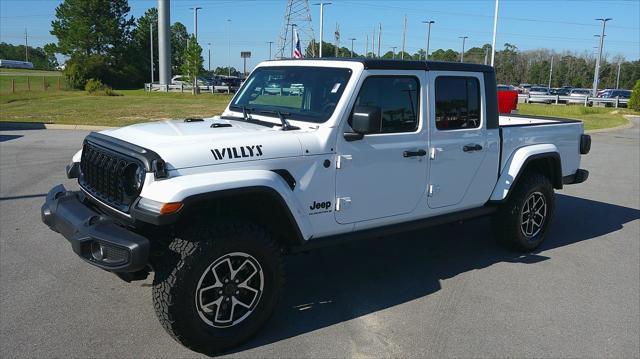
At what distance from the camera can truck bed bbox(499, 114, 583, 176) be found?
5719 mm

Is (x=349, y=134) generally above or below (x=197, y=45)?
below

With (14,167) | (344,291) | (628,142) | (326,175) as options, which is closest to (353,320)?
(344,291)

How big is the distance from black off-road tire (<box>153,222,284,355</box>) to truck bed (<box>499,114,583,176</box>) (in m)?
3.05

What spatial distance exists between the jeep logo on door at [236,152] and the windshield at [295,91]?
73 centimetres

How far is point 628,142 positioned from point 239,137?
682 inches

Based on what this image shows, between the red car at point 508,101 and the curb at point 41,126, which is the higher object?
the red car at point 508,101

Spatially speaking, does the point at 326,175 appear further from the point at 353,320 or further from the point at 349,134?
the point at 353,320

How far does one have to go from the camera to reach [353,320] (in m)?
4.28

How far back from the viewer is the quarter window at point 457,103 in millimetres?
5045

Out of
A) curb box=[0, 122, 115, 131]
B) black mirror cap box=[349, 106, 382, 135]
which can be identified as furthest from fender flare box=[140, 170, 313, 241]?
curb box=[0, 122, 115, 131]

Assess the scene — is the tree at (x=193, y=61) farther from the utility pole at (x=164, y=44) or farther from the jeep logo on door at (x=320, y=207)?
the jeep logo on door at (x=320, y=207)

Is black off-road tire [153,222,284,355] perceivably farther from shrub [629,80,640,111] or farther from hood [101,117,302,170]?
shrub [629,80,640,111]

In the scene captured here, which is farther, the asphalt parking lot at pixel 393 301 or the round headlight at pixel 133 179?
the asphalt parking lot at pixel 393 301

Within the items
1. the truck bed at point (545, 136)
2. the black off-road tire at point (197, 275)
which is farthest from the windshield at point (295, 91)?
the truck bed at point (545, 136)
